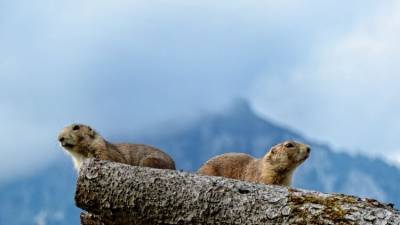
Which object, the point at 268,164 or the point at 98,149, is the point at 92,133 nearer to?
the point at 98,149

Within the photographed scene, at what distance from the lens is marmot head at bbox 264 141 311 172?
20125mm

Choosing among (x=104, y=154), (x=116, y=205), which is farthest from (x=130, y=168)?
(x=104, y=154)

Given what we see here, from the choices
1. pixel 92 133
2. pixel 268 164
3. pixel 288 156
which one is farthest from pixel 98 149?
pixel 288 156

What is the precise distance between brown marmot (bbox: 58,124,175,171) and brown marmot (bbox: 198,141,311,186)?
1722mm

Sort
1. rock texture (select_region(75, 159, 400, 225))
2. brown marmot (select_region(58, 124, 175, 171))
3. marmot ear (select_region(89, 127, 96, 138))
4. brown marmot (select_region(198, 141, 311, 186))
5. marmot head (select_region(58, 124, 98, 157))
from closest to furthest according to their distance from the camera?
rock texture (select_region(75, 159, 400, 225)) < brown marmot (select_region(58, 124, 175, 171)) < marmot head (select_region(58, 124, 98, 157)) < marmot ear (select_region(89, 127, 96, 138)) < brown marmot (select_region(198, 141, 311, 186))

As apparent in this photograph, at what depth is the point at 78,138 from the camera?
19.2 meters

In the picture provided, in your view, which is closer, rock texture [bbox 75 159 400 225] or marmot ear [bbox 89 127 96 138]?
rock texture [bbox 75 159 400 225]

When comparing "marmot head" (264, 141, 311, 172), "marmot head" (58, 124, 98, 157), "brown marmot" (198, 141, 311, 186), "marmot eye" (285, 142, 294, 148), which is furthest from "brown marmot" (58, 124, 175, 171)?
"marmot eye" (285, 142, 294, 148)

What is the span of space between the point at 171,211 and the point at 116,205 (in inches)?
25.7

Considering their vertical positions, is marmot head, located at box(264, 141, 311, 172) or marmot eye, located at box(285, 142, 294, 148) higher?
marmot eye, located at box(285, 142, 294, 148)

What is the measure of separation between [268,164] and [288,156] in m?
0.50

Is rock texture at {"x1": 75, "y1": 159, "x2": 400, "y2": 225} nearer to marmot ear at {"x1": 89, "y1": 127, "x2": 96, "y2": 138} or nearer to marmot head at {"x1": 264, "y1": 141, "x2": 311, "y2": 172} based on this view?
marmot ear at {"x1": 89, "y1": 127, "x2": 96, "y2": 138}

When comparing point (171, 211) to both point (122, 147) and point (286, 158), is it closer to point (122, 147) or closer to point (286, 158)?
point (122, 147)

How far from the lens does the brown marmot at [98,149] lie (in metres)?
18.5
